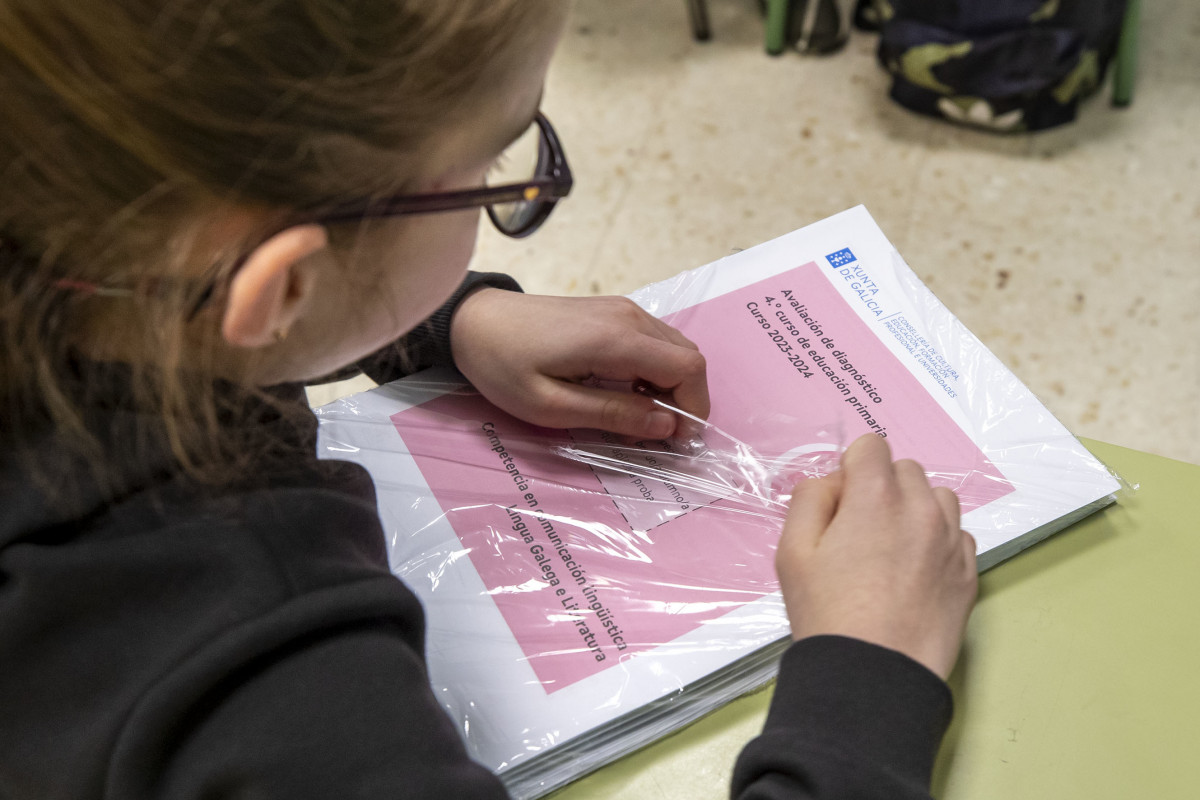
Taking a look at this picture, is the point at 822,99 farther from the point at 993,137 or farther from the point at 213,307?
the point at 213,307

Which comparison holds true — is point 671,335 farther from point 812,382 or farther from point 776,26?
point 776,26

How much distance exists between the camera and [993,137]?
1.54m

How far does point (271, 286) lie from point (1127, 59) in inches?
61.3

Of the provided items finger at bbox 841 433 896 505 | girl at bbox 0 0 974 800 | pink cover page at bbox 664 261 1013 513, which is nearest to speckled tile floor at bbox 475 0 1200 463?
pink cover page at bbox 664 261 1013 513

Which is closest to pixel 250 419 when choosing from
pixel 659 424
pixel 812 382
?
pixel 659 424

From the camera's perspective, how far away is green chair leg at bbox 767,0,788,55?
62.6 inches

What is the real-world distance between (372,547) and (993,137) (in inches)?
54.6

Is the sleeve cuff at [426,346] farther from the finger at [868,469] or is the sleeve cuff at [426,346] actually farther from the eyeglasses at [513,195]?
the finger at [868,469]

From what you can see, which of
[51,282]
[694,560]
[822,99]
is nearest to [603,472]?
[694,560]

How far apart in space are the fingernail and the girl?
0.14 m

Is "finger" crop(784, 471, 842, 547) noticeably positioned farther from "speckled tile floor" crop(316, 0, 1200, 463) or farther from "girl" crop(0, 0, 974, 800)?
"speckled tile floor" crop(316, 0, 1200, 463)

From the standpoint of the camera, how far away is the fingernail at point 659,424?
0.62 m

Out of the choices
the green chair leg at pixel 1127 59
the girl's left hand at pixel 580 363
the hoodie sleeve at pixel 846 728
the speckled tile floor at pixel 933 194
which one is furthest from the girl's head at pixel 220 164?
the green chair leg at pixel 1127 59

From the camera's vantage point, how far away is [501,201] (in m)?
0.45
